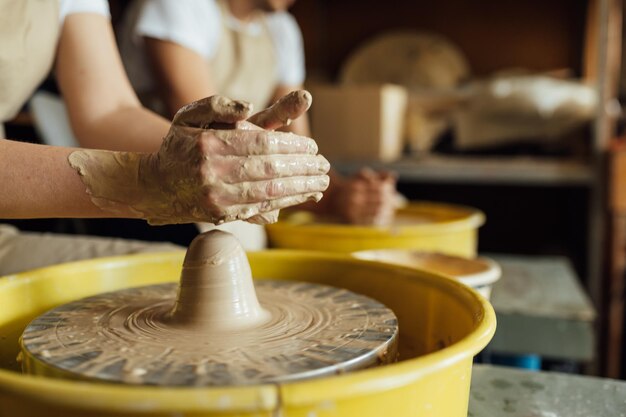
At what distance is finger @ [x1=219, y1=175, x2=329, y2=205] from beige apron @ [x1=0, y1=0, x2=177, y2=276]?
436mm

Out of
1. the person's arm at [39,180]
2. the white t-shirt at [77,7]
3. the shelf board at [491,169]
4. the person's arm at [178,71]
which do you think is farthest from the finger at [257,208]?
the shelf board at [491,169]

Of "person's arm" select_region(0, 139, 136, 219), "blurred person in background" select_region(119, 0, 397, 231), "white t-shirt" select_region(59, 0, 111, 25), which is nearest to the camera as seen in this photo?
"person's arm" select_region(0, 139, 136, 219)

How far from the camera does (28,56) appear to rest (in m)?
0.97

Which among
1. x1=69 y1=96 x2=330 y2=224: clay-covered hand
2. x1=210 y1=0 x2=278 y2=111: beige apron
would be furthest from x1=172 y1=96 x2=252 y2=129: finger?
x1=210 y1=0 x2=278 y2=111: beige apron

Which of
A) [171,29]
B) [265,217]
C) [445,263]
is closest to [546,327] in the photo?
[445,263]

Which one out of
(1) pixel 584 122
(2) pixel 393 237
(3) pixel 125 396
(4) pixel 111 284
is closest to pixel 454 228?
(2) pixel 393 237

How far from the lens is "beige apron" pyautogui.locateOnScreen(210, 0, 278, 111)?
177cm

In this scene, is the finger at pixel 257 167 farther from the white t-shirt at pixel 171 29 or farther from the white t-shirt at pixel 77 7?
the white t-shirt at pixel 171 29

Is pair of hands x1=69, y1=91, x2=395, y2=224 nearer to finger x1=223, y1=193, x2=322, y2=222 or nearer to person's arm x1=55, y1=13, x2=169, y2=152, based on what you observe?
finger x1=223, y1=193, x2=322, y2=222

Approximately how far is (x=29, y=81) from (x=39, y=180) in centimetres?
41

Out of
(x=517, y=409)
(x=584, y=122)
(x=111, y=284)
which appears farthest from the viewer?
(x=584, y=122)

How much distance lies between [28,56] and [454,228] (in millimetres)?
929

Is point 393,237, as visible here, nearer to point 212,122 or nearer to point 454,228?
point 454,228

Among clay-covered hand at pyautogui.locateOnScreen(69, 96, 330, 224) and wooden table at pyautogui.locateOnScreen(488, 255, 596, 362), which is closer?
clay-covered hand at pyautogui.locateOnScreen(69, 96, 330, 224)
